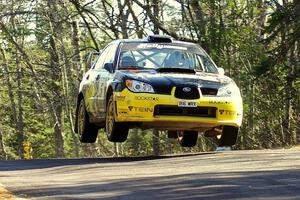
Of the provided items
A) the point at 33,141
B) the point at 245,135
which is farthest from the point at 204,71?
the point at 33,141

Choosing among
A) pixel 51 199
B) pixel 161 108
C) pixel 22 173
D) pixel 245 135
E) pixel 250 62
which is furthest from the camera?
pixel 250 62

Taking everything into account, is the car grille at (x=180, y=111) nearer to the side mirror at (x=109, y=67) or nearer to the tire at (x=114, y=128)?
the tire at (x=114, y=128)

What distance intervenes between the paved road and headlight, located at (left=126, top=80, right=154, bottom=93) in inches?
45.8

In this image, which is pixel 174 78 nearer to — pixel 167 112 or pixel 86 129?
pixel 167 112

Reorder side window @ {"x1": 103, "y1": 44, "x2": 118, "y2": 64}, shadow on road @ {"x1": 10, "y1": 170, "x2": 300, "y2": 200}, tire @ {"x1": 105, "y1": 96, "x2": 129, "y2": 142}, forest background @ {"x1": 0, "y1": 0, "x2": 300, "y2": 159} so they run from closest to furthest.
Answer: shadow on road @ {"x1": 10, "y1": 170, "x2": 300, "y2": 200} < tire @ {"x1": 105, "y1": 96, "x2": 129, "y2": 142} < side window @ {"x1": 103, "y1": 44, "x2": 118, "y2": 64} < forest background @ {"x1": 0, "y1": 0, "x2": 300, "y2": 159}

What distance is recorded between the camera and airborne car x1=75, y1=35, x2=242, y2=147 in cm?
1152

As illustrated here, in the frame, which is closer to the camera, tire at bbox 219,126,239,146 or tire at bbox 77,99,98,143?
tire at bbox 219,126,239,146

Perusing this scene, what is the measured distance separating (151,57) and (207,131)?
1.66 meters

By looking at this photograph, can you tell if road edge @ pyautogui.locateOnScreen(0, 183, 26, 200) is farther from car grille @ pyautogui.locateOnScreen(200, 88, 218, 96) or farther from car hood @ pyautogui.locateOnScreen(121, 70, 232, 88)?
car grille @ pyautogui.locateOnScreen(200, 88, 218, 96)

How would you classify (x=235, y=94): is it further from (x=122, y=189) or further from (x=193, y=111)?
(x=122, y=189)

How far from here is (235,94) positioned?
1212 centimetres

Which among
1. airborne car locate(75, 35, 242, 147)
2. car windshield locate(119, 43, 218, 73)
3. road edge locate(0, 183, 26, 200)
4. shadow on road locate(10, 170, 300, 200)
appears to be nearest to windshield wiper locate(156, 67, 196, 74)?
airborne car locate(75, 35, 242, 147)

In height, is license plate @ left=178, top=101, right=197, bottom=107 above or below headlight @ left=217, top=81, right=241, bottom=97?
below

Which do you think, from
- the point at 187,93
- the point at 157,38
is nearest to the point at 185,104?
the point at 187,93
